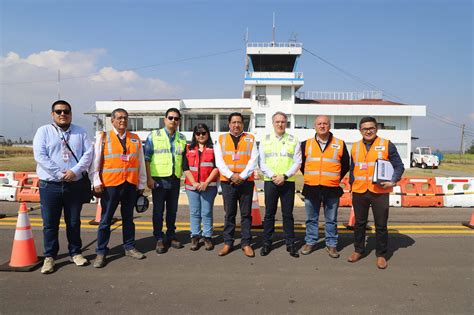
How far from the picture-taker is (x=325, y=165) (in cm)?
446

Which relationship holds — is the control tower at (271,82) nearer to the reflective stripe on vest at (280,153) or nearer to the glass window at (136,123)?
the glass window at (136,123)

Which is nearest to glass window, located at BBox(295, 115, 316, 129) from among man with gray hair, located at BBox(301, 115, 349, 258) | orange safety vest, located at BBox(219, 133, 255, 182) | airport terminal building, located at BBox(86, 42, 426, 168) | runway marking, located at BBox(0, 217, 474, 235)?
airport terminal building, located at BBox(86, 42, 426, 168)

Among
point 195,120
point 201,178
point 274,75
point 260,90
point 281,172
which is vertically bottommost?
point 201,178

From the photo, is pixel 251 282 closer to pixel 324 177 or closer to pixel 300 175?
pixel 324 177

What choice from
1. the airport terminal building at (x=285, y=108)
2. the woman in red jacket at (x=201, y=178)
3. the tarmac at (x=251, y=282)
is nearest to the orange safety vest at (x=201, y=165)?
the woman in red jacket at (x=201, y=178)

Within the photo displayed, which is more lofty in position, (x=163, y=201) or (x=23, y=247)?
(x=163, y=201)

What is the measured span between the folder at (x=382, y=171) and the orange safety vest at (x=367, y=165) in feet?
0.30

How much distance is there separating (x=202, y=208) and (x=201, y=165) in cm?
70

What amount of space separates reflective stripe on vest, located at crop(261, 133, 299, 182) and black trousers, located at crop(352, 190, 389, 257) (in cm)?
108

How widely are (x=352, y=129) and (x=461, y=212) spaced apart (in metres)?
26.9

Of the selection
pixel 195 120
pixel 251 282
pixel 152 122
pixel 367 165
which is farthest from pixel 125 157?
pixel 195 120

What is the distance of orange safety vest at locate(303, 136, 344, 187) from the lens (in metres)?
4.46

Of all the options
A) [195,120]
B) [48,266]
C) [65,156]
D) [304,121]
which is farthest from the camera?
[195,120]

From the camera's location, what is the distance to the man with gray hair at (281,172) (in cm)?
451
